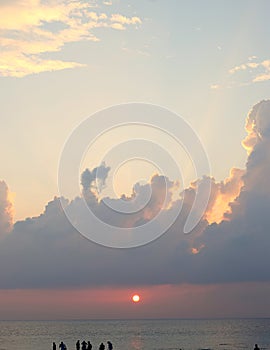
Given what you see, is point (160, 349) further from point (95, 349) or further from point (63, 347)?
point (63, 347)

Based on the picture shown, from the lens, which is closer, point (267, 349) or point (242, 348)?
point (267, 349)

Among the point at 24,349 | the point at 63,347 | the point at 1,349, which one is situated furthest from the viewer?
the point at 24,349

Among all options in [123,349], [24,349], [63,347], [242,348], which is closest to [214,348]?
[242,348]

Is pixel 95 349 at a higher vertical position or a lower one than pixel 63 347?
higher

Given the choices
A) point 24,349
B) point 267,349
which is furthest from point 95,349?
point 267,349

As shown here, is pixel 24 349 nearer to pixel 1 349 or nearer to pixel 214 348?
pixel 1 349

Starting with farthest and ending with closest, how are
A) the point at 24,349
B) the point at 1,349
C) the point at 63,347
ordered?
the point at 24,349
the point at 1,349
the point at 63,347

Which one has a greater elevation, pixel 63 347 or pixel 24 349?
pixel 24 349

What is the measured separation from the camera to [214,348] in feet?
389

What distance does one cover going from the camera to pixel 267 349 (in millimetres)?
113438

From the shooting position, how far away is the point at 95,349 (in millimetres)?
124625

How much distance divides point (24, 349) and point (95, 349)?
15201mm

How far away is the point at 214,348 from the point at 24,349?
39.1 metres

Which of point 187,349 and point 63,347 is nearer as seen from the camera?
point 63,347
